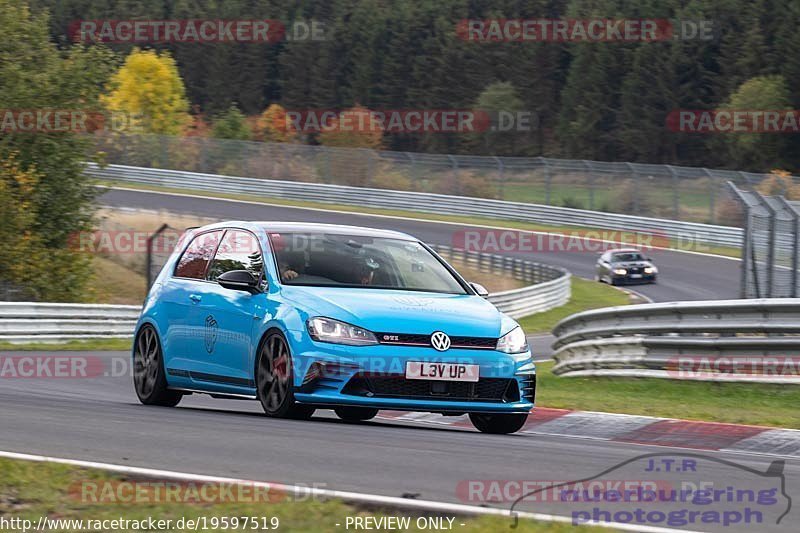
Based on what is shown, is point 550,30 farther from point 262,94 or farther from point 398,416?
point 398,416

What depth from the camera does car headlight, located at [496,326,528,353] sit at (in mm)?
Result: 9805

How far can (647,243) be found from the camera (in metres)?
49.6

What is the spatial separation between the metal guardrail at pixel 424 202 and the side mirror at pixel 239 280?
38.8 m

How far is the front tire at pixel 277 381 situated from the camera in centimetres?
956

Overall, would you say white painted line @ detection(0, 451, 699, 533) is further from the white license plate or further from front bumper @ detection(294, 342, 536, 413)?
the white license plate

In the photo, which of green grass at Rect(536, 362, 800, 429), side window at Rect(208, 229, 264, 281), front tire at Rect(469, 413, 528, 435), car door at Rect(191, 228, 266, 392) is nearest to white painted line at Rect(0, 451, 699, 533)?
car door at Rect(191, 228, 266, 392)

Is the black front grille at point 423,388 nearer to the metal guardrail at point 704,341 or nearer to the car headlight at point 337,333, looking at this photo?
the car headlight at point 337,333

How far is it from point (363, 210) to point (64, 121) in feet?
74.2

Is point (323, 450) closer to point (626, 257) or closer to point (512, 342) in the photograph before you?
point (512, 342)

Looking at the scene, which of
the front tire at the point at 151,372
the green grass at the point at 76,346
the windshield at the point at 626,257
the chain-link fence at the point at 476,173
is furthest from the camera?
the chain-link fence at the point at 476,173

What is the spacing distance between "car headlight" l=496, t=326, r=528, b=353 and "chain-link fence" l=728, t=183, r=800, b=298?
528 centimetres

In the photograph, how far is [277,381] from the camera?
9.75 m

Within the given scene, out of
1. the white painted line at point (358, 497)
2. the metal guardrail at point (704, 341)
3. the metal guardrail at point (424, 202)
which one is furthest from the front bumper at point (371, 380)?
the metal guardrail at point (424, 202)

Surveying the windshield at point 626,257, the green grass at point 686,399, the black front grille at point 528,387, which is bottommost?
the green grass at point 686,399
